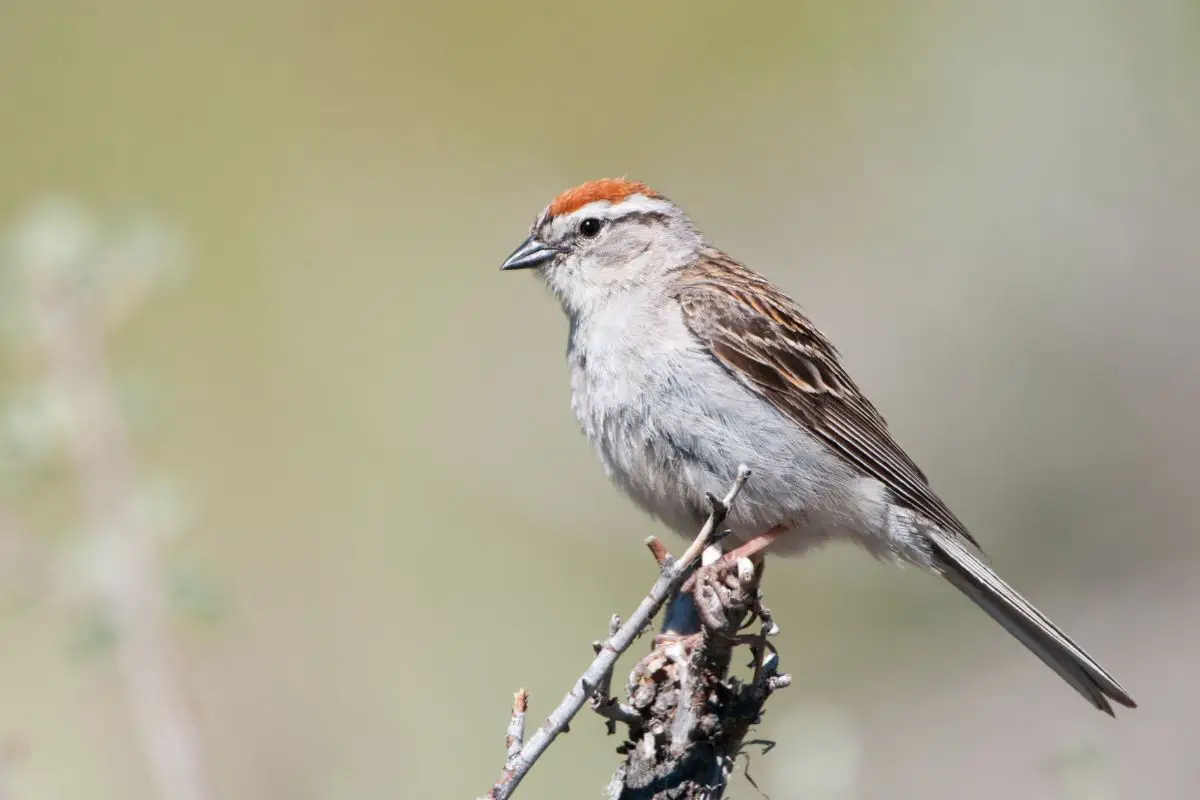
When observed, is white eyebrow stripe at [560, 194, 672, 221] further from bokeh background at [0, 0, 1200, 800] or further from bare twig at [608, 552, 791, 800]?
bare twig at [608, 552, 791, 800]

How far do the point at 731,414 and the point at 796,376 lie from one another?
552 millimetres

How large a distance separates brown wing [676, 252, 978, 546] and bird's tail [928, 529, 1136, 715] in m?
0.10

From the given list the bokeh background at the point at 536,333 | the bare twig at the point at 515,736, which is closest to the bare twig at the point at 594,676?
the bare twig at the point at 515,736

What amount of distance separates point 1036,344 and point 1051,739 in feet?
10.2

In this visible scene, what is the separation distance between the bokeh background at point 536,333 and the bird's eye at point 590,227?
1.66 m

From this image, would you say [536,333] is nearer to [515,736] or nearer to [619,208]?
[619,208]

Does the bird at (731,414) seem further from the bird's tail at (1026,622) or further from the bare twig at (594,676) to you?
the bare twig at (594,676)

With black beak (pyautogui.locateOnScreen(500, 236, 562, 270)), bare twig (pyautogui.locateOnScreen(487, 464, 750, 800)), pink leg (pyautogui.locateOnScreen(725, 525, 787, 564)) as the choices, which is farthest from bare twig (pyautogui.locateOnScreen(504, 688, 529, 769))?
black beak (pyautogui.locateOnScreen(500, 236, 562, 270))

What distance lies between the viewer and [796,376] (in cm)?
554

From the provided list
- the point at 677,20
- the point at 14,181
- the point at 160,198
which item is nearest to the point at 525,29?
the point at 677,20

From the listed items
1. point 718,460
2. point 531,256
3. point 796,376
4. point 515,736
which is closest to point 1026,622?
point 796,376

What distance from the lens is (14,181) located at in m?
11.1

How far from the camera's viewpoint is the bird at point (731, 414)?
504 cm

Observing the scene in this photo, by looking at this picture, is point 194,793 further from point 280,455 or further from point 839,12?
point 839,12
